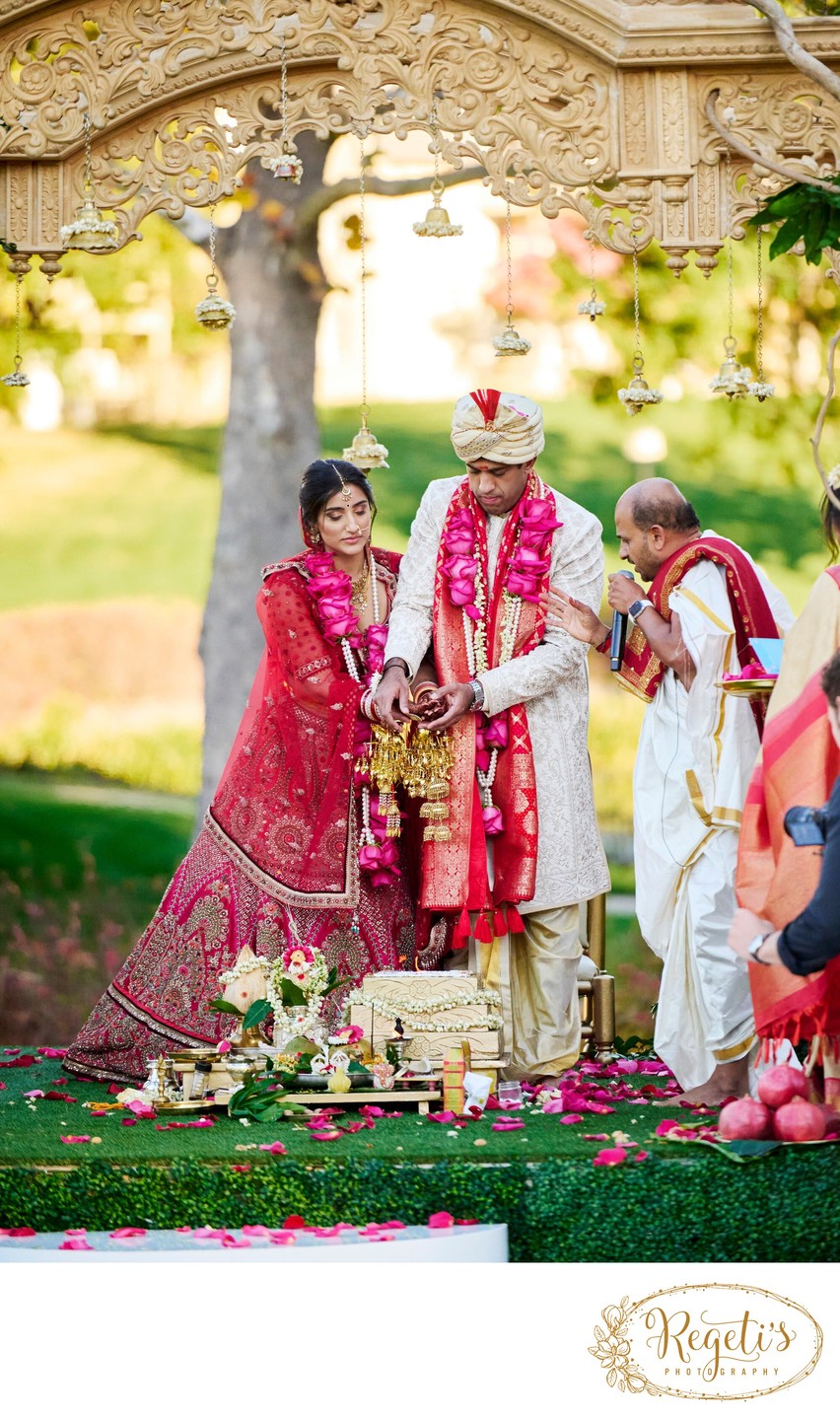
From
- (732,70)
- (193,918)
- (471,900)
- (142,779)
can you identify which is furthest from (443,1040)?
(142,779)

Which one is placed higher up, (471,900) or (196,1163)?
(471,900)

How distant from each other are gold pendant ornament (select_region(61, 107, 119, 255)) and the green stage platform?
271 cm

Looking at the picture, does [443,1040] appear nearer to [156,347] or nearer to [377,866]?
[377,866]

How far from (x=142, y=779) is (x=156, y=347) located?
219 centimetres

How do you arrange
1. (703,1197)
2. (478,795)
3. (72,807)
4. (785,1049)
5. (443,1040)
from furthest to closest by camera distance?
(72,807) < (478,795) < (443,1040) < (785,1049) < (703,1197)

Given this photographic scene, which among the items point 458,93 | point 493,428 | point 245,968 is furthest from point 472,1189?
point 458,93

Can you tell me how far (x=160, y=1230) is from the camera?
4590 millimetres

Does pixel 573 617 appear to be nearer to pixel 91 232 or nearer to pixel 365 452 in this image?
pixel 365 452

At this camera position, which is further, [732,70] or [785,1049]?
[732,70]

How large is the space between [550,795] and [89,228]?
2.27m

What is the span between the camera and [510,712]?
605 centimetres

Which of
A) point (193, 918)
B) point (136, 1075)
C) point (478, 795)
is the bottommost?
point (136, 1075)

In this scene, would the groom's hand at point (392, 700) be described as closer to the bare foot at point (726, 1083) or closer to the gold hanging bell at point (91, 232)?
the bare foot at point (726, 1083)
